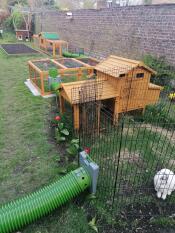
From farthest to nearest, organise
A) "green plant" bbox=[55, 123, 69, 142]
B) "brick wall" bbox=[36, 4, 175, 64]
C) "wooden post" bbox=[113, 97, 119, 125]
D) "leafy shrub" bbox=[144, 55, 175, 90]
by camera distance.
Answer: "brick wall" bbox=[36, 4, 175, 64] < "leafy shrub" bbox=[144, 55, 175, 90] < "wooden post" bbox=[113, 97, 119, 125] < "green plant" bbox=[55, 123, 69, 142]

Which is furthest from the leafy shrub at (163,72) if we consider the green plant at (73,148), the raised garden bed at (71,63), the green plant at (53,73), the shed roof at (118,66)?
the green plant at (73,148)

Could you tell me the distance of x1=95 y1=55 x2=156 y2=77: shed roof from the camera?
3918 mm

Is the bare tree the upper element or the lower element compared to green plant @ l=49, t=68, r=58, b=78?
upper

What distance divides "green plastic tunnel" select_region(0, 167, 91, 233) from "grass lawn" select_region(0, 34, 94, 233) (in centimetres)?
13

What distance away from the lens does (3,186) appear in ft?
8.87

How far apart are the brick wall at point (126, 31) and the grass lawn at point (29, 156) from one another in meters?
3.83

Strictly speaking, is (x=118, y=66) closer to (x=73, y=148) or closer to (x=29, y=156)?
(x=73, y=148)

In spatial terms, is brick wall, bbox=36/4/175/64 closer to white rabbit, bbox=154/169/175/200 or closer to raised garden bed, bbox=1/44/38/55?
raised garden bed, bbox=1/44/38/55

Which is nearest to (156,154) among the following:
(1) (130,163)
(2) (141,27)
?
(1) (130,163)

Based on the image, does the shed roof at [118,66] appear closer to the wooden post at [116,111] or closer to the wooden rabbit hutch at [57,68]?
the wooden post at [116,111]

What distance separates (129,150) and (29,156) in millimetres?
1669

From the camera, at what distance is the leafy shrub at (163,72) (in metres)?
5.80

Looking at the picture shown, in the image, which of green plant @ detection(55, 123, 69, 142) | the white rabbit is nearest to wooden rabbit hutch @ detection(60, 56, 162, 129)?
green plant @ detection(55, 123, 69, 142)

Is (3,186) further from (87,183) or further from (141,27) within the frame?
(141,27)
